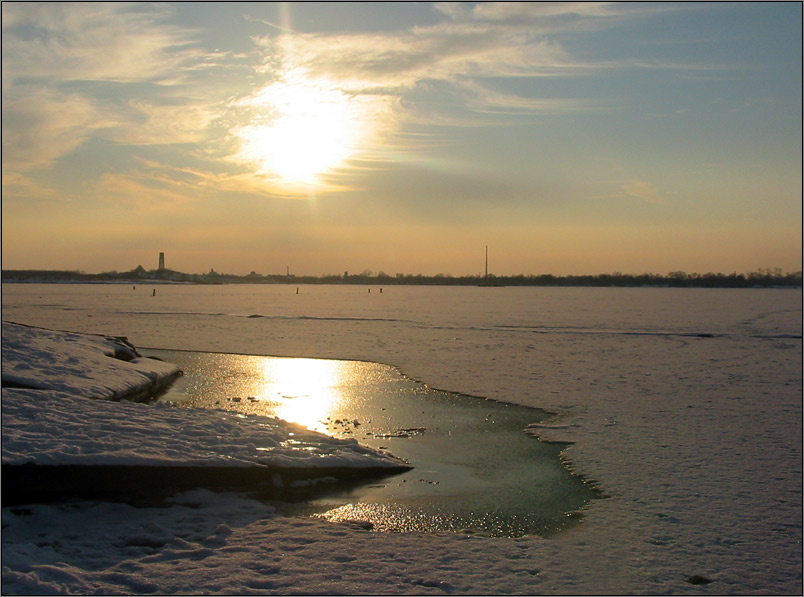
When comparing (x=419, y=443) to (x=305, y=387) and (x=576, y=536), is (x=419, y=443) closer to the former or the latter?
(x=576, y=536)

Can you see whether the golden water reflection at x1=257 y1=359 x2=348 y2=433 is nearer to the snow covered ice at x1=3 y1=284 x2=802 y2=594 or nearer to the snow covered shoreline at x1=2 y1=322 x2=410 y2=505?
the snow covered shoreline at x1=2 y1=322 x2=410 y2=505

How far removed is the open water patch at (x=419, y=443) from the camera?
6355 mm

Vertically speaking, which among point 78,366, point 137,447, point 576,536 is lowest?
point 576,536

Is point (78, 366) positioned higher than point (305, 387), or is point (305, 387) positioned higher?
point (78, 366)

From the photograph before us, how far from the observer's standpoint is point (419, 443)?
9.11 metres

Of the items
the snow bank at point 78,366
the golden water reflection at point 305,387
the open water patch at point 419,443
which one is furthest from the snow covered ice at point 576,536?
the snow bank at point 78,366

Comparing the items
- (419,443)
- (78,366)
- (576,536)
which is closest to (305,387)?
(78,366)

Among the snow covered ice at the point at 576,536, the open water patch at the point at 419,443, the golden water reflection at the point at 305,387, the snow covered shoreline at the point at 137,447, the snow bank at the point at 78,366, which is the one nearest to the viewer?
the snow covered ice at the point at 576,536

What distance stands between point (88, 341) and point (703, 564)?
1453 cm

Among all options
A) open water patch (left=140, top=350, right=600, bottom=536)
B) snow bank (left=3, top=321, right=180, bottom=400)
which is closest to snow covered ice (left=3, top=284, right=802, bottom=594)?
open water patch (left=140, top=350, right=600, bottom=536)

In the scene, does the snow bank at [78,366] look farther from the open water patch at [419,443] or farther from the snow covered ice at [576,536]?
the snow covered ice at [576,536]

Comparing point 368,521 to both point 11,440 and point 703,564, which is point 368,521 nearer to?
point 703,564

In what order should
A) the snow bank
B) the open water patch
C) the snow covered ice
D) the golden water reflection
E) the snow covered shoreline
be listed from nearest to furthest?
the snow covered ice → the open water patch → the snow covered shoreline → the snow bank → the golden water reflection

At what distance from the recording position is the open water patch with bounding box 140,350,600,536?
6.36 meters
